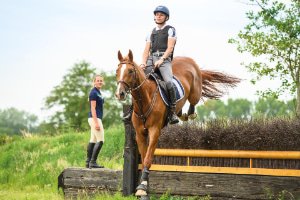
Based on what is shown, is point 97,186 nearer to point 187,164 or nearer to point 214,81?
point 187,164

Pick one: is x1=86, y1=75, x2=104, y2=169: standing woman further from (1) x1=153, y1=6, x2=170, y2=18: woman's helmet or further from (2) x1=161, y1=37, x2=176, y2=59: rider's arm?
(1) x1=153, y1=6, x2=170, y2=18: woman's helmet

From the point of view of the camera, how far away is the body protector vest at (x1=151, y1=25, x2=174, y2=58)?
282 inches

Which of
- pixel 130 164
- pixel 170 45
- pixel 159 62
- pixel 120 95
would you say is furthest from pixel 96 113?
pixel 120 95

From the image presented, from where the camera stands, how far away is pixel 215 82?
31.5 ft

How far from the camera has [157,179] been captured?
8.33m

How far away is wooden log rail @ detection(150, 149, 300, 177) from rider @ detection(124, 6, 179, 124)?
1147 millimetres

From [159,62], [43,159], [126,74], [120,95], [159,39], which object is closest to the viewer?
[120,95]

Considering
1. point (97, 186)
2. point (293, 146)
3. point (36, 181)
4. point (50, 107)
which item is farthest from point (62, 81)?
point (293, 146)

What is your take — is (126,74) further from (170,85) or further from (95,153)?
(95,153)

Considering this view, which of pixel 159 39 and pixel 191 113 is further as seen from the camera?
pixel 191 113

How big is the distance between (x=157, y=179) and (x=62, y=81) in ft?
113

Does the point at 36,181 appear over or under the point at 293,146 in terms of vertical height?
under

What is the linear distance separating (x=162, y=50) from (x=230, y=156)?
203 cm

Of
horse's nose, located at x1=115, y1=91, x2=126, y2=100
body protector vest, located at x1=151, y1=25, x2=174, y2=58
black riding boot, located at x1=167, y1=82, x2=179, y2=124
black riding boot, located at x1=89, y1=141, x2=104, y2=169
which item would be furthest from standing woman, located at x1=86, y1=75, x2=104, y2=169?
horse's nose, located at x1=115, y1=91, x2=126, y2=100
